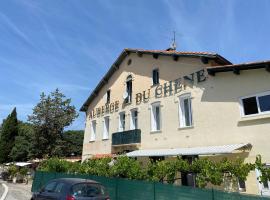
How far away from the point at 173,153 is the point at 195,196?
6.32 metres

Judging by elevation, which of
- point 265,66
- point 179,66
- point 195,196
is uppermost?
point 179,66

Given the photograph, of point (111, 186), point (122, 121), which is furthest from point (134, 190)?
point (122, 121)

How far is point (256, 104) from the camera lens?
13.8 m

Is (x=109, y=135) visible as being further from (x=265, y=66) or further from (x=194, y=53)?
(x=265, y=66)

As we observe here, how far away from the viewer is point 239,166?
37.7 ft

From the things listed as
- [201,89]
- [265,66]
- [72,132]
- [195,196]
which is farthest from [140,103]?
[72,132]

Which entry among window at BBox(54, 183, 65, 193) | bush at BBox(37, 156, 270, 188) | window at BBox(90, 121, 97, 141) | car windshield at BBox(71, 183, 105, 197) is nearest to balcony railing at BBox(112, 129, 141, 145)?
bush at BBox(37, 156, 270, 188)

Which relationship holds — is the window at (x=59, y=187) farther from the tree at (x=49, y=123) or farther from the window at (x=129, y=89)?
the tree at (x=49, y=123)

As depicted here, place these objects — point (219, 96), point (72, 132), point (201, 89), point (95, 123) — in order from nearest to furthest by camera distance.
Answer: point (219, 96), point (201, 89), point (95, 123), point (72, 132)

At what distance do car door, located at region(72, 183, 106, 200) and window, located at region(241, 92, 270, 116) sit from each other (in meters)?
8.41

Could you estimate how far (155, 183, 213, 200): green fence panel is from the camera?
9672 mm

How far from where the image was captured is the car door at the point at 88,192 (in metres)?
10.2

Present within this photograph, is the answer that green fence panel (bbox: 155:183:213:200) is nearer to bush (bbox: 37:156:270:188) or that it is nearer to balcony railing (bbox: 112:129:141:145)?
bush (bbox: 37:156:270:188)

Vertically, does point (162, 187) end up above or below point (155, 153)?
below
